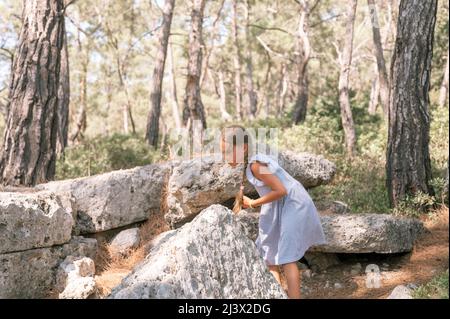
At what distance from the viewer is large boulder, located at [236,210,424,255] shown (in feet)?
17.9

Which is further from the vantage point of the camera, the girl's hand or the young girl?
the girl's hand

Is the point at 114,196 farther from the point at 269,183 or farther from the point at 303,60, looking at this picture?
the point at 303,60

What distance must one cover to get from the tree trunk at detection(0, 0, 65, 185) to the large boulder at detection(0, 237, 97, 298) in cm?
191

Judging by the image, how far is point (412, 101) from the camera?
6.43 meters

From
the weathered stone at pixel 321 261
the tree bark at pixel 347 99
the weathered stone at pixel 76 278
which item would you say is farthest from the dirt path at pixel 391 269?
the tree bark at pixel 347 99

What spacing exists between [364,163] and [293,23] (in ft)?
66.8

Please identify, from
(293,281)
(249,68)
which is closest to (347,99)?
(293,281)

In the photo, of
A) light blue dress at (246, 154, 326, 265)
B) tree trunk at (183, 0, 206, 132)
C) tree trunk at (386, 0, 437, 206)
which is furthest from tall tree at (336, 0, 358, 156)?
light blue dress at (246, 154, 326, 265)

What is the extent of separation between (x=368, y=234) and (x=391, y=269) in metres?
0.49

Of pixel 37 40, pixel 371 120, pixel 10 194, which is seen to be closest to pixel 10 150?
pixel 37 40

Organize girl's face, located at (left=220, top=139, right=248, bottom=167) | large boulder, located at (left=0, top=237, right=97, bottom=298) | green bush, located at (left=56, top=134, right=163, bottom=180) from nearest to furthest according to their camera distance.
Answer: girl's face, located at (left=220, top=139, right=248, bottom=167) → large boulder, located at (left=0, top=237, right=97, bottom=298) → green bush, located at (left=56, top=134, right=163, bottom=180)

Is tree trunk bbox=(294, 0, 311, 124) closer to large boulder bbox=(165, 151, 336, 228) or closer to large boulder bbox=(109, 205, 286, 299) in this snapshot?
large boulder bbox=(165, 151, 336, 228)

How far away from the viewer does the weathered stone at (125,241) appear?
6294 mm
